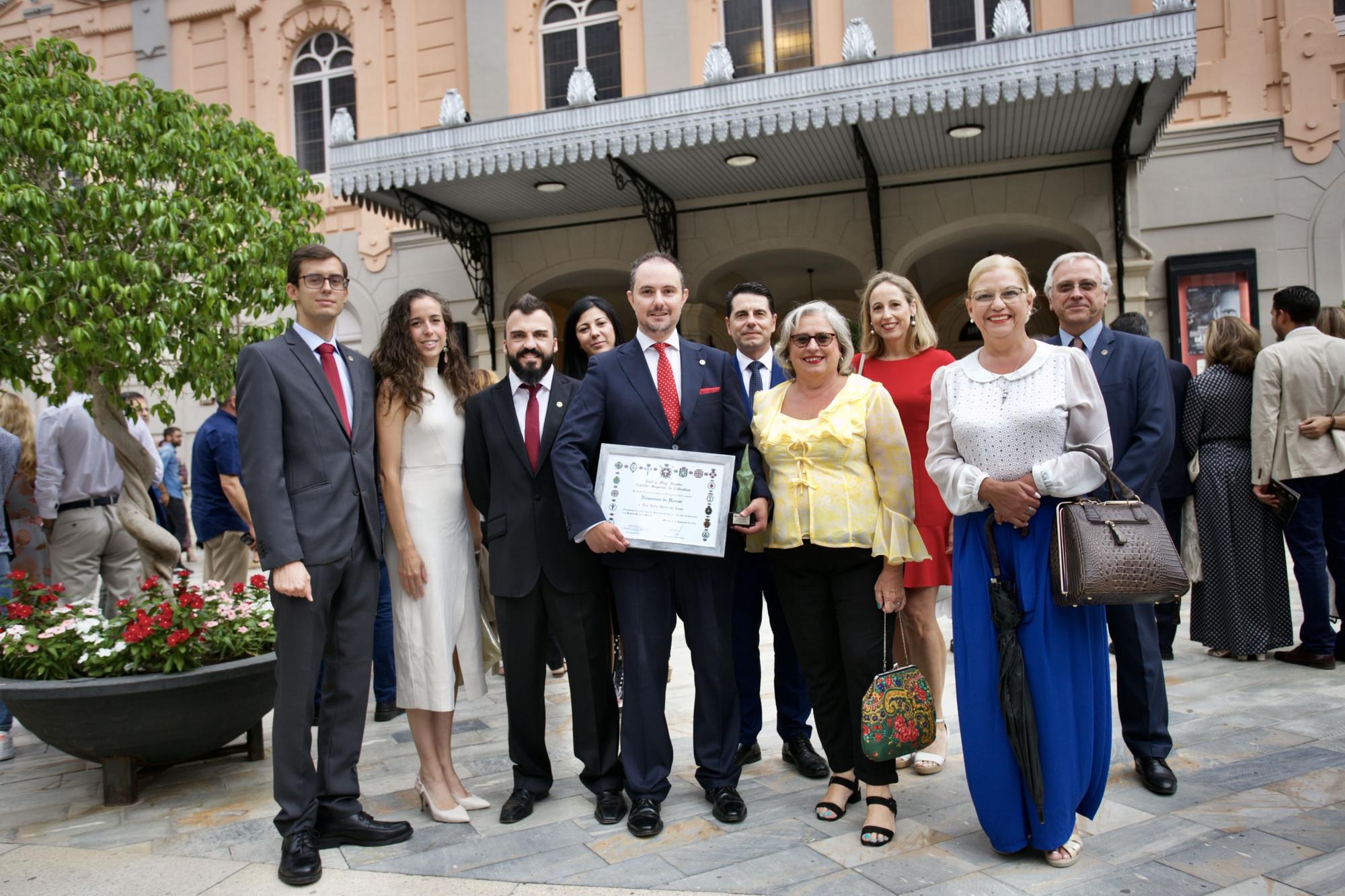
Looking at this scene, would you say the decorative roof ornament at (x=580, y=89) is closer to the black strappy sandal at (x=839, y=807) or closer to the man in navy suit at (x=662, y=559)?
the man in navy suit at (x=662, y=559)

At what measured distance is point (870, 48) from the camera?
9555mm

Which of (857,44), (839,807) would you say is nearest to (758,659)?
(839,807)

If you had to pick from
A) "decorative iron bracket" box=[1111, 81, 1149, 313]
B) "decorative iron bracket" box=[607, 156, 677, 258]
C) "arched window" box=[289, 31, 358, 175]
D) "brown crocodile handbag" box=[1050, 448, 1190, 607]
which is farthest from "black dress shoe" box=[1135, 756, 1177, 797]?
"arched window" box=[289, 31, 358, 175]

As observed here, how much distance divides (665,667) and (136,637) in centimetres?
211

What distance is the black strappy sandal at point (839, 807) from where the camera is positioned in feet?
11.8

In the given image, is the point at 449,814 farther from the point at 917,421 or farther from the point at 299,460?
the point at 917,421

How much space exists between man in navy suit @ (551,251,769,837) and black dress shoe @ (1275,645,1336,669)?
12.2 feet

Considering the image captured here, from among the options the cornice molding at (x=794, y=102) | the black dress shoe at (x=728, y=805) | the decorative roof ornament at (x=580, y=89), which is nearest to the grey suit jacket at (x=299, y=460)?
the black dress shoe at (x=728, y=805)

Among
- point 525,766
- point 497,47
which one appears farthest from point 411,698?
point 497,47

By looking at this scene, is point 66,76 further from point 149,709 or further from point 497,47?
point 497,47

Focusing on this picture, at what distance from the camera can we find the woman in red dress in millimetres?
4012

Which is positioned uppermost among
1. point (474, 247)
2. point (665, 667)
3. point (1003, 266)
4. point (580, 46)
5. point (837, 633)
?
point (580, 46)

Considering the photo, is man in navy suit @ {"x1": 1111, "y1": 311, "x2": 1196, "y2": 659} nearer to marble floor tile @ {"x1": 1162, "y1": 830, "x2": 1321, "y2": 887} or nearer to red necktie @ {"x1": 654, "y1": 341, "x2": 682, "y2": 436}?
marble floor tile @ {"x1": 1162, "y1": 830, "x2": 1321, "y2": 887}

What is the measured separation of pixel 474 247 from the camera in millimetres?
13094
